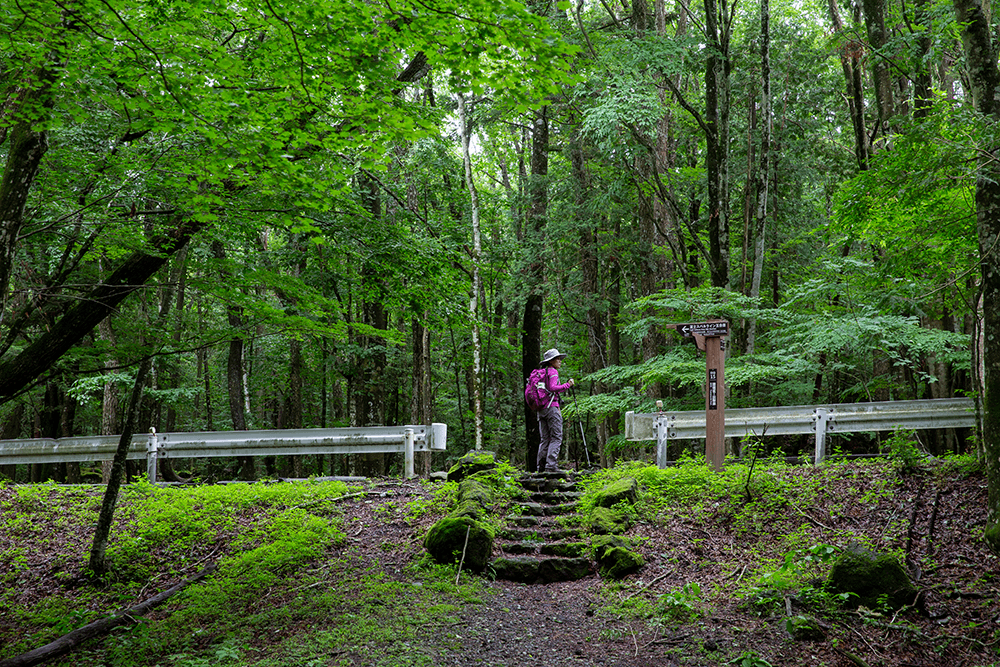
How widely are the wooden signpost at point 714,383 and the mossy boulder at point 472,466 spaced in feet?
11.2

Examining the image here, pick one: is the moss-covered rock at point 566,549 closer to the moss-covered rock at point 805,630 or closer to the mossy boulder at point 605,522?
the mossy boulder at point 605,522

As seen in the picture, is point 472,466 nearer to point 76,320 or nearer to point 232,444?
point 232,444

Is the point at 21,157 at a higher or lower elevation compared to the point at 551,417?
higher

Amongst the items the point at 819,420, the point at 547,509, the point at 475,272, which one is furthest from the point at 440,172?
the point at 819,420

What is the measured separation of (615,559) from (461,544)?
1768 millimetres

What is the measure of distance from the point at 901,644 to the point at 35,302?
29.7ft

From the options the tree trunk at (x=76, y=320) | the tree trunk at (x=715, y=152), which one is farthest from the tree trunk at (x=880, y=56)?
the tree trunk at (x=76, y=320)

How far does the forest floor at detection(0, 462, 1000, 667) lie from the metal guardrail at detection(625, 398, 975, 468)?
155cm

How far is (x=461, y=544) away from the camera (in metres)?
7.25

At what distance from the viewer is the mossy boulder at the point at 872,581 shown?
5.48 m

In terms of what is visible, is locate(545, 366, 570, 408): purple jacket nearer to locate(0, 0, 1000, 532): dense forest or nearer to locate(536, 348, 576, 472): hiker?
locate(536, 348, 576, 472): hiker

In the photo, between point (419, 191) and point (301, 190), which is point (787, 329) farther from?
point (419, 191)

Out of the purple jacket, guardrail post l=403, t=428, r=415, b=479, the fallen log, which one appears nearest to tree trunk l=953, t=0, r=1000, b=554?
the purple jacket

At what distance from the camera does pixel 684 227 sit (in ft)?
47.8
